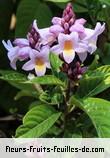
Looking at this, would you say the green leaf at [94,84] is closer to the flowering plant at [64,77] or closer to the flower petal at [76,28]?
the flowering plant at [64,77]

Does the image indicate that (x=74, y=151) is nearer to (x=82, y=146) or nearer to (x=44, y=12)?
(x=82, y=146)

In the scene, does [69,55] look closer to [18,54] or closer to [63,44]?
[63,44]

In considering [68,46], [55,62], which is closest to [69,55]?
[68,46]

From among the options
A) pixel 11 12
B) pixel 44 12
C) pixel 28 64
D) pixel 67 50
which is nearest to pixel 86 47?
pixel 67 50

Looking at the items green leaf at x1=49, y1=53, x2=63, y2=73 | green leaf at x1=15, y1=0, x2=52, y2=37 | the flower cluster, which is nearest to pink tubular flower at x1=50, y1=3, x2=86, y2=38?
the flower cluster

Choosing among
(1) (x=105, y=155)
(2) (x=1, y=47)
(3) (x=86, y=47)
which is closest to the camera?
(3) (x=86, y=47)

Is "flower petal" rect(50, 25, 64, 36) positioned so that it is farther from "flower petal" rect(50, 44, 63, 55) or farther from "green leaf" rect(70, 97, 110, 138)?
"green leaf" rect(70, 97, 110, 138)
